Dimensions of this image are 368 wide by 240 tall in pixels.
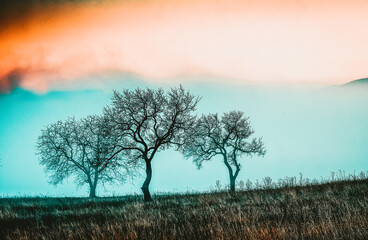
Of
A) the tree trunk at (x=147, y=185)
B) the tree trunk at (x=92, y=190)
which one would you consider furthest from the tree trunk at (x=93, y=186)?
the tree trunk at (x=147, y=185)

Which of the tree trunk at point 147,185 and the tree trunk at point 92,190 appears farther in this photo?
the tree trunk at point 92,190

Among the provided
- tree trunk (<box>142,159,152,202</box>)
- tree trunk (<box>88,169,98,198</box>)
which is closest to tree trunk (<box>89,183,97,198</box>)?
tree trunk (<box>88,169,98,198</box>)

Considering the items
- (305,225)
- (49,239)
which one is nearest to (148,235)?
(49,239)

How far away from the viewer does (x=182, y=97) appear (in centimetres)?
2564

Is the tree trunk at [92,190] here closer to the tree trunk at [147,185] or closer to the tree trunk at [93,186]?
the tree trunk at [93,186]

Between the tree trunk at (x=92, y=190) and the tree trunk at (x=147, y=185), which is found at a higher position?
the tree trunk at (x=147, y=185)

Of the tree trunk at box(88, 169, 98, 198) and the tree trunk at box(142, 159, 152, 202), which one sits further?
the tree trunk at box(88, 169, 98, 198)

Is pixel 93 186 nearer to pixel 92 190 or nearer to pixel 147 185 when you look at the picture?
pixel 92 190

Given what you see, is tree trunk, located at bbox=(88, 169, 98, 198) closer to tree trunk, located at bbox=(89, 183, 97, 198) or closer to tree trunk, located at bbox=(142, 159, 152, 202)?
tree trunk, located at bbox=(89, 183, 97, 198)

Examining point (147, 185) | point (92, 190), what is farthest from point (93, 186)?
point (147, 185)

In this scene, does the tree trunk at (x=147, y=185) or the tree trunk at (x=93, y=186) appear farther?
the tree trunk at (x=93, y=186)

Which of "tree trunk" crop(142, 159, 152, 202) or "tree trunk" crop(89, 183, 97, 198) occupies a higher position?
"tree trunk" crop(142, 159, 152, 202)

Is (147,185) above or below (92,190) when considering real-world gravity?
above

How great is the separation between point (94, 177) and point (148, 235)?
34392 millimetres
